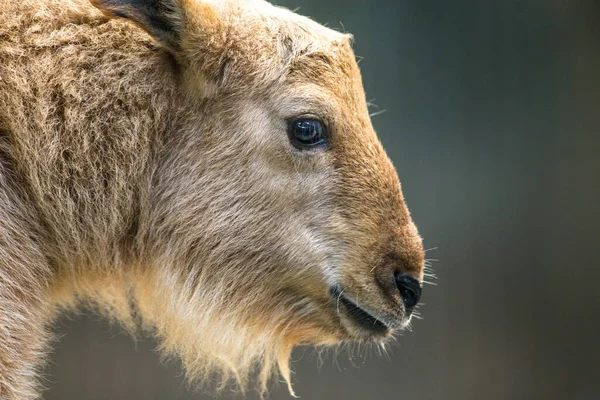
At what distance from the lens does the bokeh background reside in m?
4.34

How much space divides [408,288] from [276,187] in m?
0.51

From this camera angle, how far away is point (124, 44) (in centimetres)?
218

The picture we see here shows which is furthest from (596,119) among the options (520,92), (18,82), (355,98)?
(18,82)

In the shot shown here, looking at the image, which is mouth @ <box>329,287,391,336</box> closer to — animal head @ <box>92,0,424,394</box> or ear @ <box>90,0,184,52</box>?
animal head @ <box>92,0,424,394</box>

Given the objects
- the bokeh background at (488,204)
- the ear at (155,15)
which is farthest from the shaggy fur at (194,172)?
the bokeh background at (488,204)

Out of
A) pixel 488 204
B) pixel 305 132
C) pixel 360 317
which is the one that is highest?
pixel 488 204

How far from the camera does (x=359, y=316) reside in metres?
2.21

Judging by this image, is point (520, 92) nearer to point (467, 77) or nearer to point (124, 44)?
point (467, 77)

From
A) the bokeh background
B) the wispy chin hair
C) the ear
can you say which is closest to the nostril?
the wispy chin hair

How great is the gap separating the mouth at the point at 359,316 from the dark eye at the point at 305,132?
0.46 metres

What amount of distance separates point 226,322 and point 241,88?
79cm

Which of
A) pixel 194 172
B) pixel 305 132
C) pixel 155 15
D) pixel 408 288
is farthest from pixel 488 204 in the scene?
pixel 155 15

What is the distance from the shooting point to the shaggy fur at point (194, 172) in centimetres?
207

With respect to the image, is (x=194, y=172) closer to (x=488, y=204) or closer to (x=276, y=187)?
(x=276, y=187)
